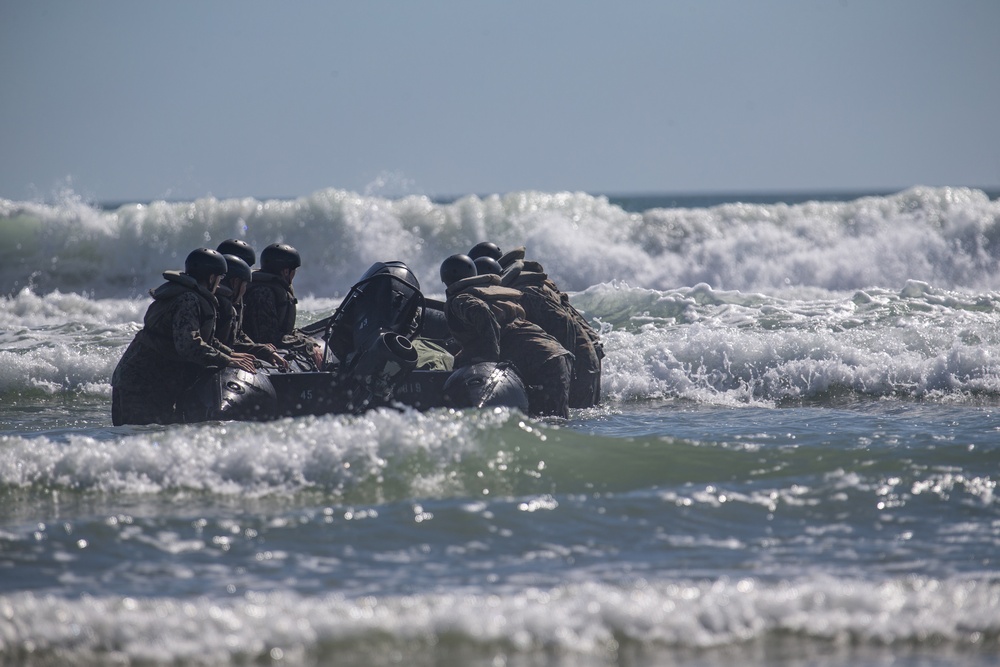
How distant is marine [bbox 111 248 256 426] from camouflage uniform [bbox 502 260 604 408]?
2798mm

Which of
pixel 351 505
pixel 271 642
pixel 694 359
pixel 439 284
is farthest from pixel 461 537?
pixel 439 284

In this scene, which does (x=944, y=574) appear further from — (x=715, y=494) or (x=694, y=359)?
(x=694, y=359)

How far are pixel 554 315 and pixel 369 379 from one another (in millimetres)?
2239

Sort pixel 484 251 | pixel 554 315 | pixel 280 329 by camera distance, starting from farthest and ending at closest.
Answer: pixel 484 251 → pixel 554 315 → pixel 280 329

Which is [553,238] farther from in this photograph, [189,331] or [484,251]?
[189,331]

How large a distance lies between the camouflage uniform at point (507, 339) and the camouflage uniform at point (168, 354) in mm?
1999

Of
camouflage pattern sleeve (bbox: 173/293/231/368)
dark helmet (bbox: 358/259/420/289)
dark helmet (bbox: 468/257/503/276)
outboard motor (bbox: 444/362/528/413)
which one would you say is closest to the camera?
camouflage pattern sleeve (bbox: 173/293/231/368)

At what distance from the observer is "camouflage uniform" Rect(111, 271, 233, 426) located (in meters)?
9.08

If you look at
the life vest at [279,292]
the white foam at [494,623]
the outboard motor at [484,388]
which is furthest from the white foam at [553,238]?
the white foam at [494,623]

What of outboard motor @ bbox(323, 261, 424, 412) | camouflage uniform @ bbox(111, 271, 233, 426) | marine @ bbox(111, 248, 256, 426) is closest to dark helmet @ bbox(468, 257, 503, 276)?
outboard motor @ bbox(323, 261, 424, 412)

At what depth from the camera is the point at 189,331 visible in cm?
905

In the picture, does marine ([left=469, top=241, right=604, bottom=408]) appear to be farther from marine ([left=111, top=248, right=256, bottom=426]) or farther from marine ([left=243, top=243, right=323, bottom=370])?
marine ([left=111, top=248, right=256, bottom=426])

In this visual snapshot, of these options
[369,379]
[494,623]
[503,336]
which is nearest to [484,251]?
[503,336]

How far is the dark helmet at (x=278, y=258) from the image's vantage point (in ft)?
35.1
